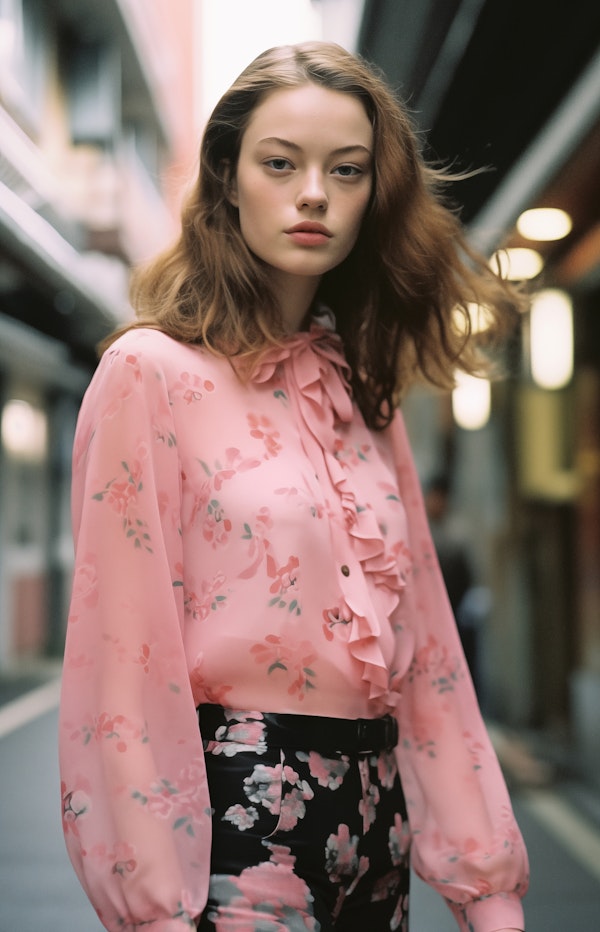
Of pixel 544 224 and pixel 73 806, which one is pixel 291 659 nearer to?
pixel 73 806

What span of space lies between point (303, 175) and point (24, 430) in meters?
8.19

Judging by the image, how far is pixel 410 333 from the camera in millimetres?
1898

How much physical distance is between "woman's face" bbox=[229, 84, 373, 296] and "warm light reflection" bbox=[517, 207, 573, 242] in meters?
4.53

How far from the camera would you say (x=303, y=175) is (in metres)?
1.54

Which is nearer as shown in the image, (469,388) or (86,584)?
(86,584)

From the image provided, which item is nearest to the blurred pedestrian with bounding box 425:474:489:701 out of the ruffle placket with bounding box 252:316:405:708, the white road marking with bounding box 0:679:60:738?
the white road marking with bounding box 0:679:60:738

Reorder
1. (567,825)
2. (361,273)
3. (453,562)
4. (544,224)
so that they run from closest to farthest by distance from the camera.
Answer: (361,273) < (567,825) < (544,224) < (453,562)

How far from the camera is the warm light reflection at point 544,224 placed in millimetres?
5938

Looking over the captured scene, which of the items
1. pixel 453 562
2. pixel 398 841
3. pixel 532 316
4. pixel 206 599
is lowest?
pixel 398 841

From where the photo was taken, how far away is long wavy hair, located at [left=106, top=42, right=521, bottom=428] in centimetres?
160

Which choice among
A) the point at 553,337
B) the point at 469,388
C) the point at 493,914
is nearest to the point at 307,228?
the point at 493,914

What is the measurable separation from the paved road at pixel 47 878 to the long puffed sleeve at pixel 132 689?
145cm

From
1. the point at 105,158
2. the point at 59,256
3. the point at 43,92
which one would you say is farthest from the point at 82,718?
the point at 105,158

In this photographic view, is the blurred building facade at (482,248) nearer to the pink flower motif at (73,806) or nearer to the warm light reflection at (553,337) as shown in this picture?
the warm light reflection at (553,337)
